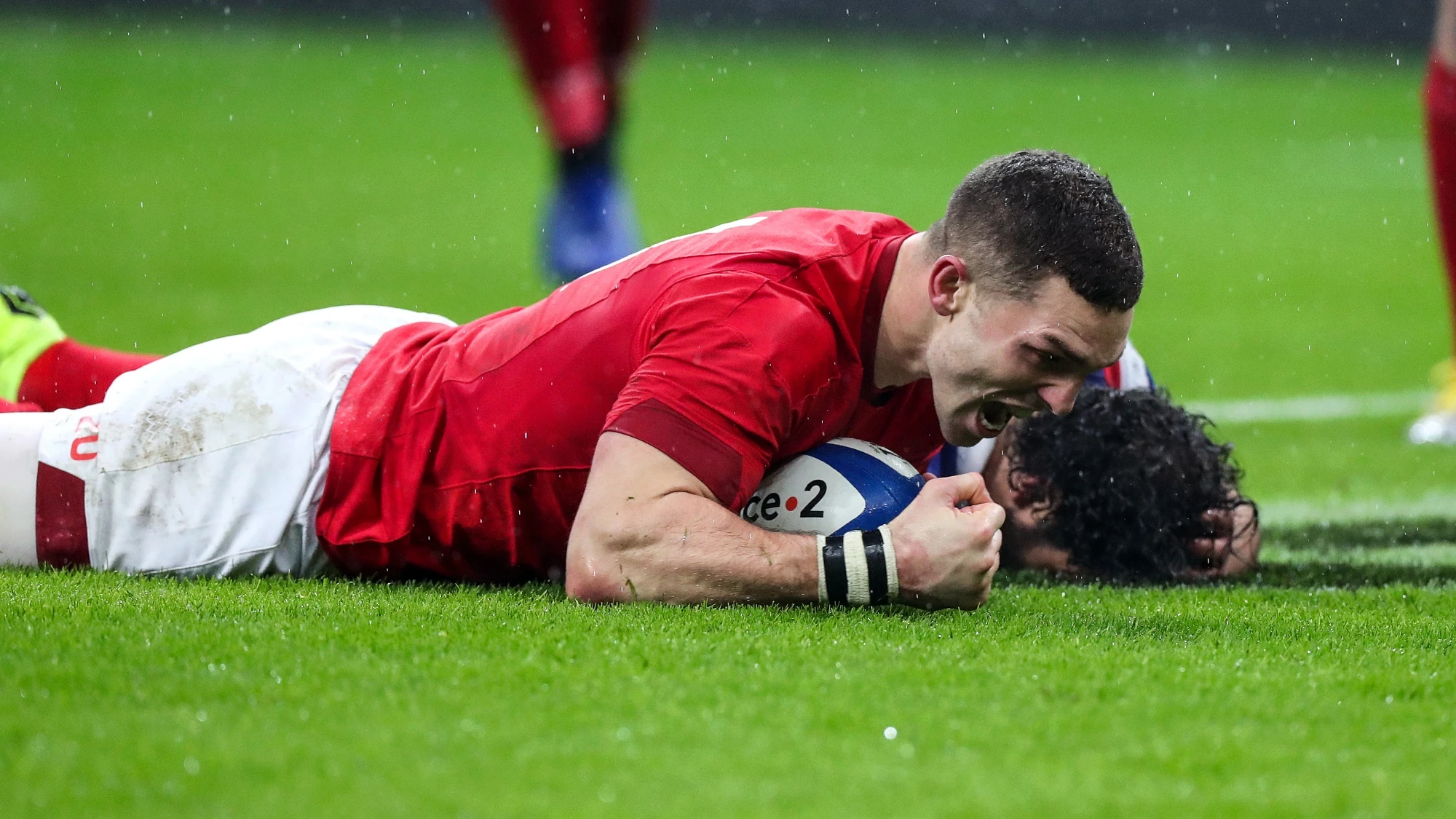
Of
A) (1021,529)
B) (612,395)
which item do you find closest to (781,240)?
(612,395)

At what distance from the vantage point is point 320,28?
74.7 feet

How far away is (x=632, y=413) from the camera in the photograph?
3502mm

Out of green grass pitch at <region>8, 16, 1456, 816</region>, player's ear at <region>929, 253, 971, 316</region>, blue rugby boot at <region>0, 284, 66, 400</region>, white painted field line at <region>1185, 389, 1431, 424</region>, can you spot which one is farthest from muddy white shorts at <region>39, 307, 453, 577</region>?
white painted field line at <region>1185, 389, 1431, 424</region>

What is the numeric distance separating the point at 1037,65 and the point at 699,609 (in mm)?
21720

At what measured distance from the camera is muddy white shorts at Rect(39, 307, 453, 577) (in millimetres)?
4070

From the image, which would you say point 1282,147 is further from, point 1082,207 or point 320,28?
point 1082,207

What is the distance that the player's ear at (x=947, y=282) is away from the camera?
3639 mm

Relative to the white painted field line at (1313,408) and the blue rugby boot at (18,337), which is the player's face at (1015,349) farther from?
the white painted field line at (1313,408)

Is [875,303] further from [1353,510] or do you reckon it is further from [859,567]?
[1353,510]

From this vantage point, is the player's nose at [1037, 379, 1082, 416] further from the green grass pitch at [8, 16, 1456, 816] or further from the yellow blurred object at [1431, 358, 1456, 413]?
the yellow blurred object at [1431, 358, 1456, 413]

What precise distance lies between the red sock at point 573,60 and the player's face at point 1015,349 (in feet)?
18.4

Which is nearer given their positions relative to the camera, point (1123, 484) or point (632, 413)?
point (632, 413)

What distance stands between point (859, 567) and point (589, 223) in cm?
565

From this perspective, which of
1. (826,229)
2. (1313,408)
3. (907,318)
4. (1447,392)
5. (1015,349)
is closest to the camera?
(1015,349)
